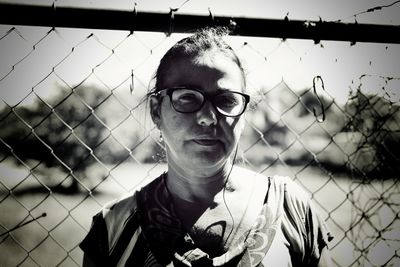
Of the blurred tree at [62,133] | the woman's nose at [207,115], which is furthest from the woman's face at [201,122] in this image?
the blurred tree at [62,133]

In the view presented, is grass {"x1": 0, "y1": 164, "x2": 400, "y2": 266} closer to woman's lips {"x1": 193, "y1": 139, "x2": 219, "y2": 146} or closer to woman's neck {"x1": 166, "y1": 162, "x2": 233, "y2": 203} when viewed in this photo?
woman's neck {"x1": 166, "y1": 162, "x2": 233, "y2": 203}

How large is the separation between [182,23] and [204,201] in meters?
0.63

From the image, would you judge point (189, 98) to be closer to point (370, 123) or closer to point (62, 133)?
point (370, 123)

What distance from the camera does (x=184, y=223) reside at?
1.24 meters

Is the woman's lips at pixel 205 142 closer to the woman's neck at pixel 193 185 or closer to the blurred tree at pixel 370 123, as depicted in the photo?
the woman's neck at pixel 193 185

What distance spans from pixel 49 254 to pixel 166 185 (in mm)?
2146

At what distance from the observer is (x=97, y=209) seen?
139 cm

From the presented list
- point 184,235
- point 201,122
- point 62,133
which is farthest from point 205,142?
point 62,133

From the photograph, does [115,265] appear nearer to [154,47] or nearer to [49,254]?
[154,47]

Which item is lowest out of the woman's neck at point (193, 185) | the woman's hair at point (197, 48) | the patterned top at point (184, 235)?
the patterned top at point (184, 235)

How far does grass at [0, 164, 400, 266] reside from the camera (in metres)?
1.53

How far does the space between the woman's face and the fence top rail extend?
5.3 inches

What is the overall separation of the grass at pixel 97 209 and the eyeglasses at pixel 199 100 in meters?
0.33

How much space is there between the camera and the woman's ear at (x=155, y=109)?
1.30 metres
